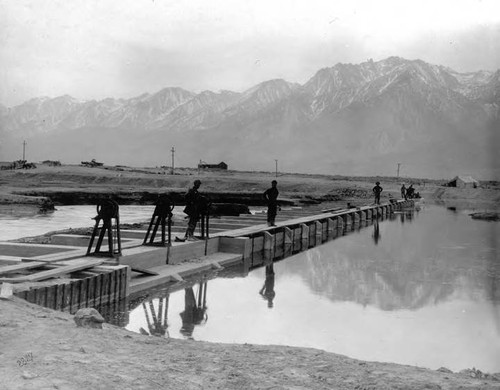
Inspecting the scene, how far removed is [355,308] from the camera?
492 inches

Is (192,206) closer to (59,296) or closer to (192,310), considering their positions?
(192,310)

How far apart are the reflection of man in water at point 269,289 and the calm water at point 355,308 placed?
0.03 meters

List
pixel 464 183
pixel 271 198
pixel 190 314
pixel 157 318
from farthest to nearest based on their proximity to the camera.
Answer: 1. pixel 464 183
2. pixel 271 198
3. pixel 190 314
4. pixel 157 318

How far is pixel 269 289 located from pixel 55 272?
240 inches

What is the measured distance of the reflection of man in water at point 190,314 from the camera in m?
10.3

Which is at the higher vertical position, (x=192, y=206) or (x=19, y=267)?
(x=192, y=206)

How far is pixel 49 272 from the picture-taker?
33.2ft

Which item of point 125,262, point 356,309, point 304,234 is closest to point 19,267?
point 125,262

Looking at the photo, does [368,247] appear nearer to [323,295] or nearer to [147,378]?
[323,295]

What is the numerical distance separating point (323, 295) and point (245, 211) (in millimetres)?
23120

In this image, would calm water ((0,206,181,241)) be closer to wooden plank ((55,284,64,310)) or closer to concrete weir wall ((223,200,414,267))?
concrete weir wall ((223,200,414,267))

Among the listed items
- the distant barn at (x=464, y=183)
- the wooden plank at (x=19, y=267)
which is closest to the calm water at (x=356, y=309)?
the wooden plank at (x=19, y=267)

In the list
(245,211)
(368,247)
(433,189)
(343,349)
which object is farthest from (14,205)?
(433,189)

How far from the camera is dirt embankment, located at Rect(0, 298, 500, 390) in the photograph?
574 cm
